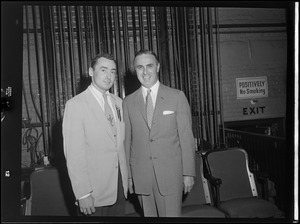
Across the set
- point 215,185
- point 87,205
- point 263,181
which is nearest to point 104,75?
point 87,205

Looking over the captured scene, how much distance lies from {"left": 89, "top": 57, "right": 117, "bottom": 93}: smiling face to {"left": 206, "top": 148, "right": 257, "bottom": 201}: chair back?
108 centimetres

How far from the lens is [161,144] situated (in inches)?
80.7


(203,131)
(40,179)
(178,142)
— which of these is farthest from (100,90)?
(203,131)

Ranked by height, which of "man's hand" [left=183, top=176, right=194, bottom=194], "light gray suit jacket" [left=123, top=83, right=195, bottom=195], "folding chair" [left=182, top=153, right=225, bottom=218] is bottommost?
"folding chair" [left=182, top=153, right=225, bottom=218]

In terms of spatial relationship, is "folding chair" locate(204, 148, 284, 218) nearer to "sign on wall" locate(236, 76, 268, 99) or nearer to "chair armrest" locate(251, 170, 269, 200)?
"chair armrest" locate(251, 170, 269, 200)

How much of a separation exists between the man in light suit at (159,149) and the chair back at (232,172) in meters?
0.55

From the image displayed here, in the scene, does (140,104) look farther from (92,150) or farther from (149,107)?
(92,150)

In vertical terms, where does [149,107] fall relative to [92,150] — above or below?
above

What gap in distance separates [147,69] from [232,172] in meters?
1.16

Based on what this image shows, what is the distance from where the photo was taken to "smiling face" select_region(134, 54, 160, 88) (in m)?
2.08

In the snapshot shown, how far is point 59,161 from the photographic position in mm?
2387

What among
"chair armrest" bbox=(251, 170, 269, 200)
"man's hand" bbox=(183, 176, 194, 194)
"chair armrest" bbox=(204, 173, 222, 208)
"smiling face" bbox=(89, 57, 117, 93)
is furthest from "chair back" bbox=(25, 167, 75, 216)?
"chair armrest" bbox=(251, 170, 269, 200)

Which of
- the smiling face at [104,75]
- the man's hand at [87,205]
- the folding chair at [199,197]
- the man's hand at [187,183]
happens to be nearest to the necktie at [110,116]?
the smiling face at [104,75]

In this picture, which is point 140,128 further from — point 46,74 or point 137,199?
point 46,74
